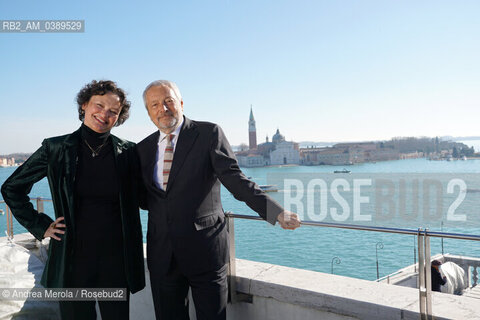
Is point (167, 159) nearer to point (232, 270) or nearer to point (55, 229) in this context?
point (55, 229)

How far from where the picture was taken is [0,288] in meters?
2.87

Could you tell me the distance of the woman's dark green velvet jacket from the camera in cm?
185

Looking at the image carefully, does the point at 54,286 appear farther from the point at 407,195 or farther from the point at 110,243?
the point at 407,195

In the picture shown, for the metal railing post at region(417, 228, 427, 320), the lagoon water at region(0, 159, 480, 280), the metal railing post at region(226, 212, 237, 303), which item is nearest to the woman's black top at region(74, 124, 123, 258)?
the metal railing post at region(226, 212, 237, 303)

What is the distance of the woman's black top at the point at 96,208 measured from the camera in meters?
1.87

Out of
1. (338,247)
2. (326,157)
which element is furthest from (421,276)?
(326,157)

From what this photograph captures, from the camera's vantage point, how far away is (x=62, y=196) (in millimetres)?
1850

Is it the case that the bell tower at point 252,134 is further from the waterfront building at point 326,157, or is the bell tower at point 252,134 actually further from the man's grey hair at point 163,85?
the man's grey hair at point 163,85

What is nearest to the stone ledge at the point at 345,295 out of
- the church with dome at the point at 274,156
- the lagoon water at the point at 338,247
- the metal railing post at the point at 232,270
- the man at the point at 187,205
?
the metal railing post at the point at 232,270

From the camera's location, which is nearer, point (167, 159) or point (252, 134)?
point (167, 159)

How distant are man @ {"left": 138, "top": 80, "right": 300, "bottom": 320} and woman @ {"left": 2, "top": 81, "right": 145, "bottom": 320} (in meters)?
0.12

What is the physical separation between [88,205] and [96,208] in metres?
0.04

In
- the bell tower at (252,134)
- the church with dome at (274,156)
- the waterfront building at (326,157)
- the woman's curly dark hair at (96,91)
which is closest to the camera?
the woman's curly dark hair at (96,91)

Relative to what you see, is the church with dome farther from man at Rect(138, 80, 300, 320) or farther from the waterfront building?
man at Rect(138, 80, 300, 320)
